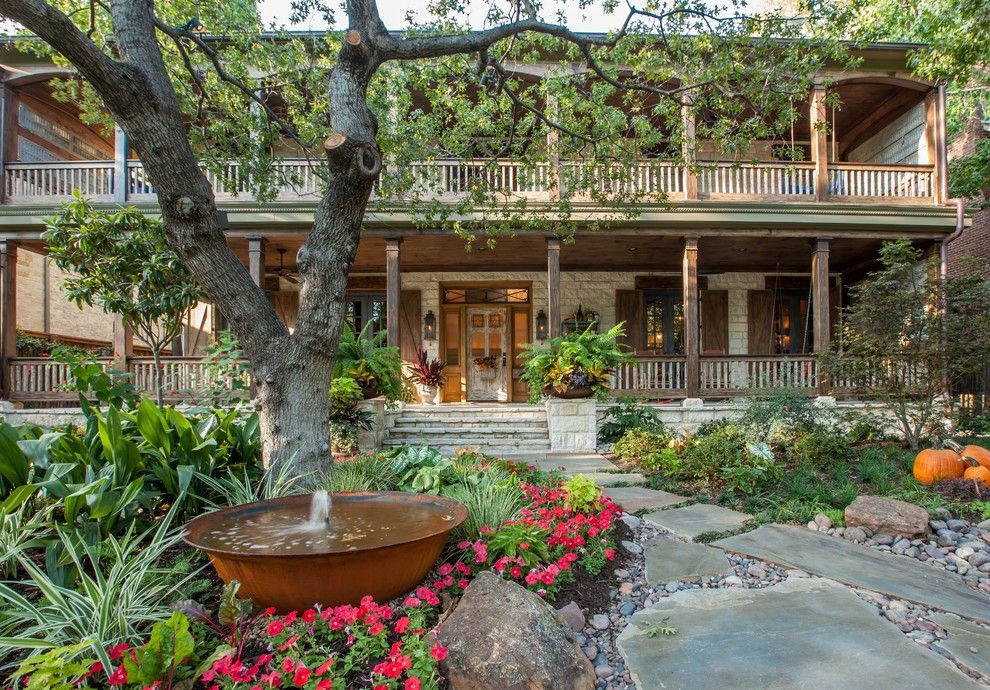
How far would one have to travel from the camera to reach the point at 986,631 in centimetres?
227

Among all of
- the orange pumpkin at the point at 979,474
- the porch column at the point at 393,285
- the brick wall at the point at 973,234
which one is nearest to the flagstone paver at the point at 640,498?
the orange pumpkin at the point at 979,474

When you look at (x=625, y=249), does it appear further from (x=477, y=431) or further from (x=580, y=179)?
Result: (x=477, y=431)

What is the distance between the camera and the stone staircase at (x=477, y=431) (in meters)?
7.12

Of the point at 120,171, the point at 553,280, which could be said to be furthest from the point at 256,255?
the point at 553,280

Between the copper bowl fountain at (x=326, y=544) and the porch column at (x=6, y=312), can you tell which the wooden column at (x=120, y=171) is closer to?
the porch column at (x=6, y=312)

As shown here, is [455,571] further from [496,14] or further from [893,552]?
[496,14]

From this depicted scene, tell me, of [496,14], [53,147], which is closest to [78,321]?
[53,147]

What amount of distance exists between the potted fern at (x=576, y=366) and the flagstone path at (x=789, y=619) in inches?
130

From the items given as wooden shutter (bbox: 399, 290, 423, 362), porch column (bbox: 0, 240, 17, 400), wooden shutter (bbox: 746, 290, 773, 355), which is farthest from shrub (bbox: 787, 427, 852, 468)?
porch column (bbox: 0, 240, 17, 400)

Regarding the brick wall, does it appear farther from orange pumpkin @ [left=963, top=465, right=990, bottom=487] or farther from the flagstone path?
the flagstone path

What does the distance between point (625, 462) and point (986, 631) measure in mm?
4009

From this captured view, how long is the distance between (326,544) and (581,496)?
63.6 inches

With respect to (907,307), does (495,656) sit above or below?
below

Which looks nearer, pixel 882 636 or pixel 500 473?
pixel 882 636
